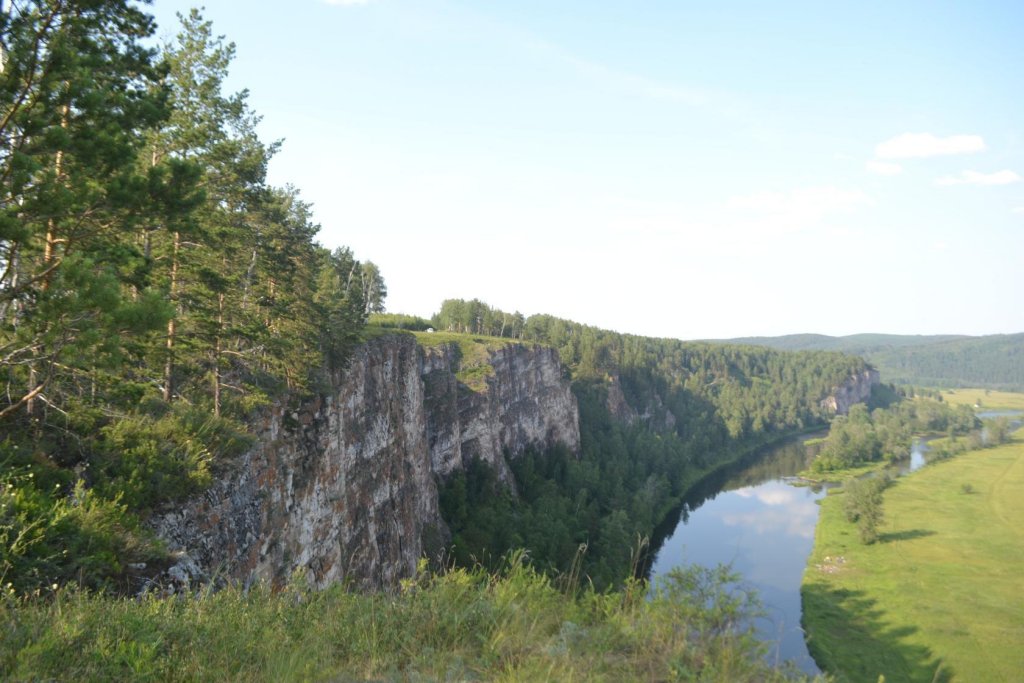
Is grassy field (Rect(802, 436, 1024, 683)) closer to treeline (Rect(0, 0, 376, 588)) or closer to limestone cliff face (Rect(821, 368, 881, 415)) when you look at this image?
treeline (Rect(0, 0, 376, 588))

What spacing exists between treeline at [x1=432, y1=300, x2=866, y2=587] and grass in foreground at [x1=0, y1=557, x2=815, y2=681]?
903mm

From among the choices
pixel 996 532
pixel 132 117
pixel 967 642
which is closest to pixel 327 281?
pixel 132 117

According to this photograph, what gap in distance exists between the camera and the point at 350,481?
23.2 meters

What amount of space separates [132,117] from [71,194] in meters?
1.67

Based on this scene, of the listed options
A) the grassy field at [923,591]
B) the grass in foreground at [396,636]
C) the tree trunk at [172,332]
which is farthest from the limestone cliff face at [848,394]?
the grass in foreground at [396,636]

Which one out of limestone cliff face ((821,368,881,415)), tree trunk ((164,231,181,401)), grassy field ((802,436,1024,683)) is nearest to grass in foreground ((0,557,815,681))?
tree trunk ((164,231,181,401))

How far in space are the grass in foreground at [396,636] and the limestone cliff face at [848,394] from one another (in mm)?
170905

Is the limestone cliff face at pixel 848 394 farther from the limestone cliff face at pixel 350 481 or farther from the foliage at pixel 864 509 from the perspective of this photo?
the limestone cliff face at pixel 350 481

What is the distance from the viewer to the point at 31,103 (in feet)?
23.0

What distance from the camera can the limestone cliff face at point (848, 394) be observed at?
154000 mm

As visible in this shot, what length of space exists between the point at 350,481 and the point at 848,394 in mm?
176199

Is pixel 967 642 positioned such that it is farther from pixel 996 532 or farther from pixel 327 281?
pixel 327 281

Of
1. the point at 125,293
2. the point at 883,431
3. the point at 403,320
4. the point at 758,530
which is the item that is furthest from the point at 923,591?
the point at 883,431

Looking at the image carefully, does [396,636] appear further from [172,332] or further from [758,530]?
[758,530]
